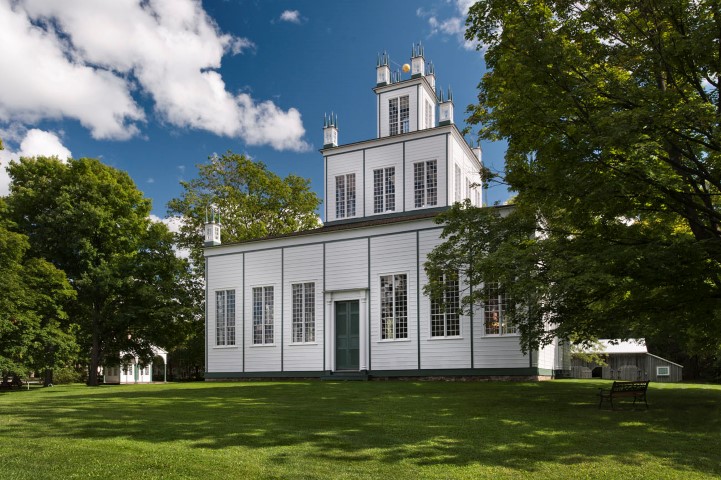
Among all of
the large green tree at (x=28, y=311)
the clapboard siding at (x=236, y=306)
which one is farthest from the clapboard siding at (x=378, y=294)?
the large green tree at (x=28, y=311)

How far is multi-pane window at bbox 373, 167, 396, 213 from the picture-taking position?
3219 centimetres

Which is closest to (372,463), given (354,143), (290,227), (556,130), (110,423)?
(110,423)

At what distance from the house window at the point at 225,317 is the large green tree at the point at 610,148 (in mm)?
18046

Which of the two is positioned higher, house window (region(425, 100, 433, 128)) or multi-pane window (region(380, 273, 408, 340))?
house window (region(425, 100, 433, 128))

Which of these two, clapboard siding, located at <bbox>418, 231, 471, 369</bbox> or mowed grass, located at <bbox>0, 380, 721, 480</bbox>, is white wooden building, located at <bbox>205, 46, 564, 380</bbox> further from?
mowed grass, located at <bbox>0, 380, 721, 480</bbox>

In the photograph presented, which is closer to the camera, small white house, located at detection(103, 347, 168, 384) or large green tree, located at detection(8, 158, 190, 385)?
large green tree, located at detection(8, 158, 190, 385)

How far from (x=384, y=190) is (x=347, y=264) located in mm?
5338

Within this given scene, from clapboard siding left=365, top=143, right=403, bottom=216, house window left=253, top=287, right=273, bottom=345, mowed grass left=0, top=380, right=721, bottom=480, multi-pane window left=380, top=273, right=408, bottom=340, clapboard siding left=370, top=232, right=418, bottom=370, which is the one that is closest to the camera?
mowed grass left=0, top=380, right=721, bottom=480

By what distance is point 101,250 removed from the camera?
35.5 metres

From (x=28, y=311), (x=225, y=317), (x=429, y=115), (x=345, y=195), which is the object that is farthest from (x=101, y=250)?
(x=429, y=115)

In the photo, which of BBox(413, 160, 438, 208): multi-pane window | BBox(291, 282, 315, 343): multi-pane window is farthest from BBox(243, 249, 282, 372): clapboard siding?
BBox(413, 160, 438, 208): multi-pane window

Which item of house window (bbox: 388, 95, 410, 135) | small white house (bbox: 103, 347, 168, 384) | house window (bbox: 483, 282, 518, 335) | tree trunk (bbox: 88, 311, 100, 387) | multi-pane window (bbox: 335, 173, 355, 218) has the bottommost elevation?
small white house (bbox: 103, 347, 168, 384)

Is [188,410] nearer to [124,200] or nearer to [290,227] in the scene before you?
[124,200]

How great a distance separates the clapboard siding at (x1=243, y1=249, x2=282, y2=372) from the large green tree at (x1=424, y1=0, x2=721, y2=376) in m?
15.3
